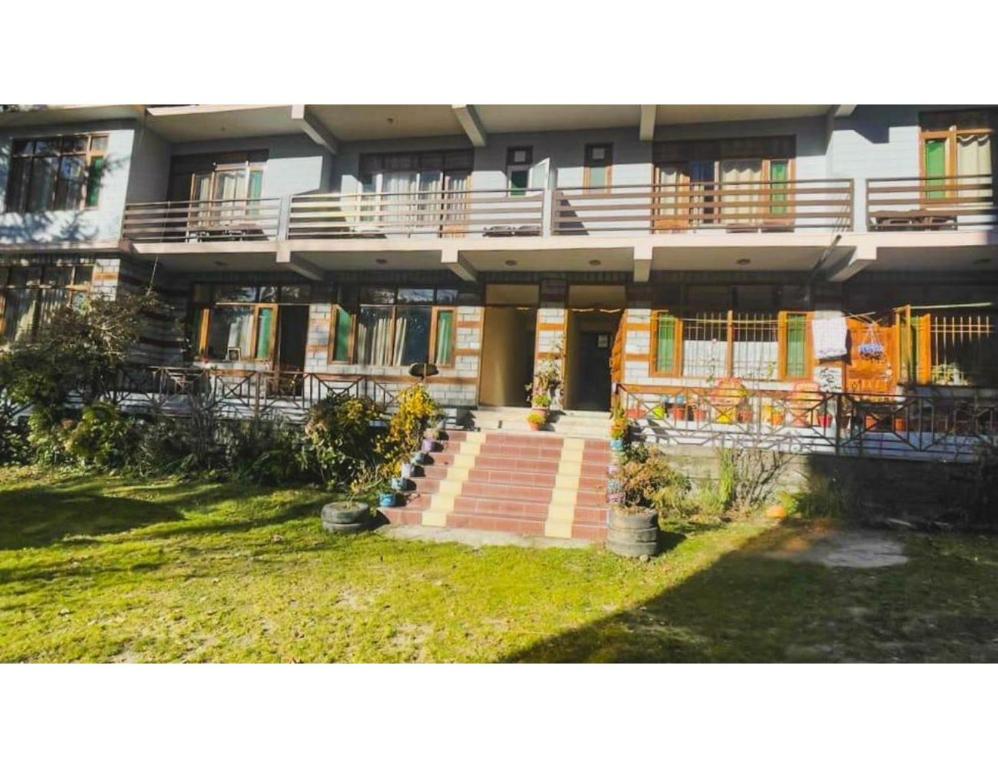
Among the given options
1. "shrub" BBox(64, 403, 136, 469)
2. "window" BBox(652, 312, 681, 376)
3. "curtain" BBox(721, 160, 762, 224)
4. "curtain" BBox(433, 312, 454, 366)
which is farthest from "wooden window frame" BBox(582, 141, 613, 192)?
"shrub" BBox(64, 403, 136, 469)

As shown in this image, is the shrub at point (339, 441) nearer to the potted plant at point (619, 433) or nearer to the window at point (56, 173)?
the potted plant at point (619, 433)

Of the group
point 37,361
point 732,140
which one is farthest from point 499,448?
point 37,361

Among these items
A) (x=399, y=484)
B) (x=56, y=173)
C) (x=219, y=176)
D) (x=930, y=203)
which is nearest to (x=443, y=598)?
(x=399, y=484)

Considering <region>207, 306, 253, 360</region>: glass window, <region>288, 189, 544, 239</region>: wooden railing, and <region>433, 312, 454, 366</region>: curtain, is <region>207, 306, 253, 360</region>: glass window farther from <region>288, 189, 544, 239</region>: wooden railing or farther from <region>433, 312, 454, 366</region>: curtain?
<region>433, 312, 454, 366</region>: curtain

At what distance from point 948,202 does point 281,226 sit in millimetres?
13019

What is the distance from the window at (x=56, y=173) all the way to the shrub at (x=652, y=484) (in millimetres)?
13880

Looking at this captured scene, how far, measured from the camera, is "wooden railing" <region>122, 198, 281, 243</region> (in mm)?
12688

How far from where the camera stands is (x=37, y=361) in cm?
1067

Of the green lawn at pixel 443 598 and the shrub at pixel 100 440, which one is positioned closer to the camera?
the green lawn at pixel 443 598

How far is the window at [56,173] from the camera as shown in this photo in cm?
1348

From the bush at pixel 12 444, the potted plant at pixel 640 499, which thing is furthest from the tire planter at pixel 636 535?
the bush at pixel 12 444

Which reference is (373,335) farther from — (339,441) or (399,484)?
(399,484)

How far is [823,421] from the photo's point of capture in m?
9.66

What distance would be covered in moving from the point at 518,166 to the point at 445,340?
426 centimetres
